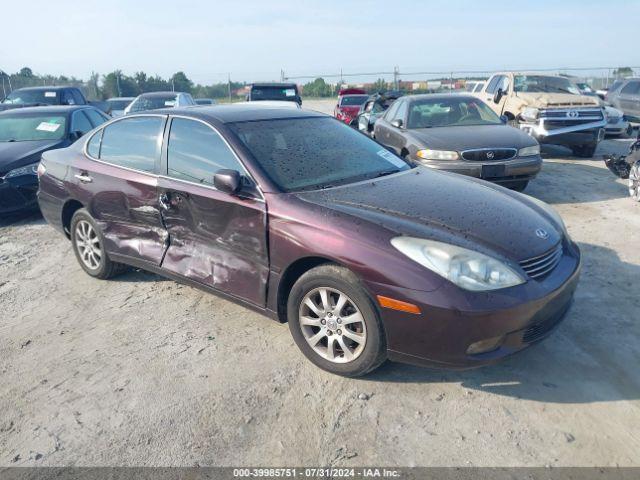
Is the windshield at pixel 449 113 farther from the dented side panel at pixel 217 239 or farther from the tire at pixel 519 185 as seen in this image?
the dented side panel at pixel 217 239

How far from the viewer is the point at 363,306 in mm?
2875

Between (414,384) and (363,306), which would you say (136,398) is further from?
(414,384)

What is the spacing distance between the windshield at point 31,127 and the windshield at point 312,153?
521cm

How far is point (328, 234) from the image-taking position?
300 cm

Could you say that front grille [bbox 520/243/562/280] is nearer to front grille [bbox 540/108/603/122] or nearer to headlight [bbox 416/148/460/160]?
headlight [bbox 416/148/460/160]

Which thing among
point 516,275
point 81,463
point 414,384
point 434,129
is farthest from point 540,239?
point 434,129

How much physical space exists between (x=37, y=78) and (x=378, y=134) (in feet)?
90.2

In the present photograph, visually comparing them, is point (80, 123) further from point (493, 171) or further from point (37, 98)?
point (493, 171)

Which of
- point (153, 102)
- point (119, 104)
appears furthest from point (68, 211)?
point (119, 104)

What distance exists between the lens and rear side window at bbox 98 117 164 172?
415 cm

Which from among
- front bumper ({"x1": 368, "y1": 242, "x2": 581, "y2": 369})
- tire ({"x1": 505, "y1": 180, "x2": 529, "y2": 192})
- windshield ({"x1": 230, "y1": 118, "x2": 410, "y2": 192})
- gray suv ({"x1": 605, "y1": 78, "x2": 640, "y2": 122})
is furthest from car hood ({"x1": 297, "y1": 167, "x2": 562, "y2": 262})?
gray suv ({"x1": 605, "y1": 78, "x2": 640, "y2": 122})

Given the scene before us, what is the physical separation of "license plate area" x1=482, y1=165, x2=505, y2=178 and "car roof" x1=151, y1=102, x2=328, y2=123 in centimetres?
308

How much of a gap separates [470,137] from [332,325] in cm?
494

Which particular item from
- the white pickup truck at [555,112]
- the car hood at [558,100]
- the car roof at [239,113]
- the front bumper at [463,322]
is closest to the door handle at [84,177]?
the car roof at [239,113]
